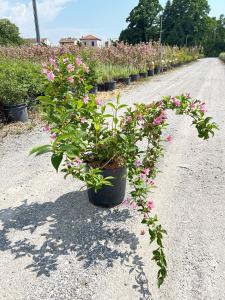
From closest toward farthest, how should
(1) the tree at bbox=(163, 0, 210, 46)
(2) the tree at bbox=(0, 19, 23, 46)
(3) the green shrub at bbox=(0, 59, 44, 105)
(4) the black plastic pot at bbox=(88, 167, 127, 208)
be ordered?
(4) the black plastic pot at bbox=(88, 167, 127, 208) → (3) the green shrub at bbox=(0, 59, 44, 105) → (2) the tree at bbox=(0, 19, 23, 46) → (1) the tree at bbox=(163, 0, 210, 46)

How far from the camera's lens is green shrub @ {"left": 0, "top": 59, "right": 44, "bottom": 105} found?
5.65 metres

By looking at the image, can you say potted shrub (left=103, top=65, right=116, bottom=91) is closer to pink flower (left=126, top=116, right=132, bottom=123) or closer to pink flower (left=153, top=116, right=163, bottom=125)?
pink flower (left=126, top=116, right=132, bottom=123)

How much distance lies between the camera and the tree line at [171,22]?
49562 mm

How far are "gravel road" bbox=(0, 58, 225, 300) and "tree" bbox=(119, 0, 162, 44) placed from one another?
50042mm

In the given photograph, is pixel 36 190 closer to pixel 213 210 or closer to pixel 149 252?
pixel 149 252

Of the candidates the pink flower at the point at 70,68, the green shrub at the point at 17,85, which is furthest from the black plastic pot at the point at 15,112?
the pink flower at the point at 70,68

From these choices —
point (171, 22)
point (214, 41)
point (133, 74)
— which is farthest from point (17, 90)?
point (214, 41)

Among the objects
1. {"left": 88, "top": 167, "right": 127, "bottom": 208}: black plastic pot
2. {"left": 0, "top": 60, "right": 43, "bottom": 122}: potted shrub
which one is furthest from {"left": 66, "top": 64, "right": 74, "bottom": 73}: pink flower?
{"left": 0, "top": 60, "right": 43, "bottom": 122}: potted shrub

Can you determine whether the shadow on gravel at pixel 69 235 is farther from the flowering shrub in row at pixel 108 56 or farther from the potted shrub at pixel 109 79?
the potted shrub at pixel 109 79

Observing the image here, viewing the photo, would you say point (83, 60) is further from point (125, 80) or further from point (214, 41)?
point (214, 41)

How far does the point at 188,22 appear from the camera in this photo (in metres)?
51.0

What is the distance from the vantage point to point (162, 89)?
1130cm

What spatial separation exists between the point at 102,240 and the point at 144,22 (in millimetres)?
53198

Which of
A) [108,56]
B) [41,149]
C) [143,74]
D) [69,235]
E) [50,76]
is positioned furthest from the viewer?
[143,74]
